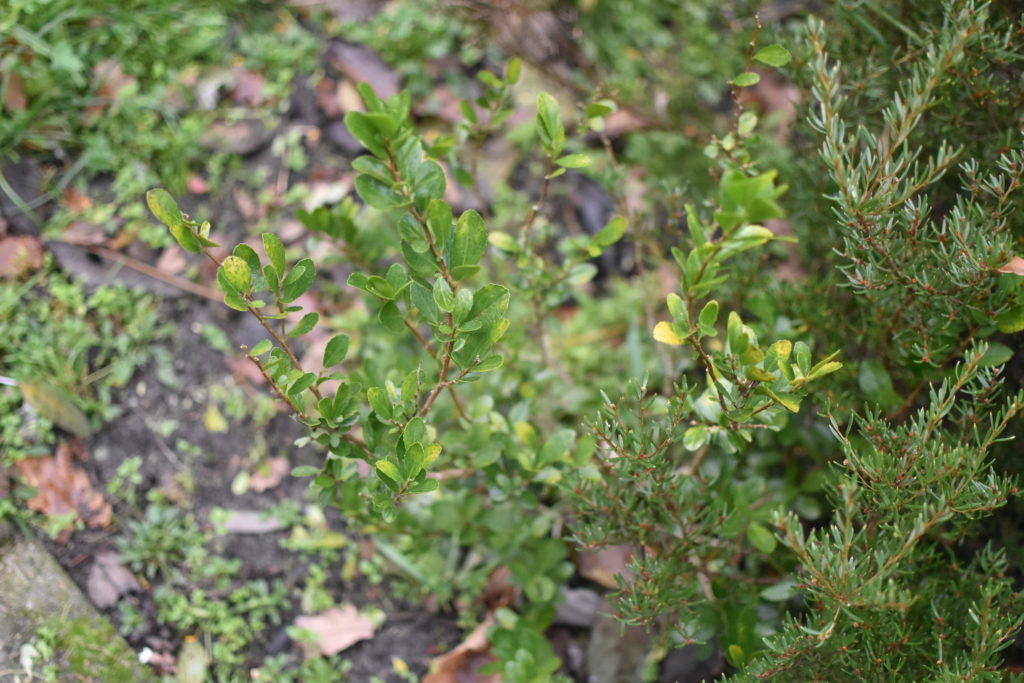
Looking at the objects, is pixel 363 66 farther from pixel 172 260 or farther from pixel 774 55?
pixel 774 55

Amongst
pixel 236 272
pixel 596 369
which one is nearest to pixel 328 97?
pixel 596 369

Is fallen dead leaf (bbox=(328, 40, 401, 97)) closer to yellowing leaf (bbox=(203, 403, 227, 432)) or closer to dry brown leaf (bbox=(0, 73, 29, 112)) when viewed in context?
dry brown leaf (bbox=(0, 73, 29, 112))

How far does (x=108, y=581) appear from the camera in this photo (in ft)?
7.14

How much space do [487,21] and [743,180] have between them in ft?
7.61

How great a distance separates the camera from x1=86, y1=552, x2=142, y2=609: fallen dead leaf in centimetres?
214

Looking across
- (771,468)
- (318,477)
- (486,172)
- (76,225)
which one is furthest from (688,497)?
(76,225)

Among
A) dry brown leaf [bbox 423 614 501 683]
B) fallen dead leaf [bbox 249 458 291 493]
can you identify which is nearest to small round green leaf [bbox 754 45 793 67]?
dry brown leaf [bbox 423 614 501 683]

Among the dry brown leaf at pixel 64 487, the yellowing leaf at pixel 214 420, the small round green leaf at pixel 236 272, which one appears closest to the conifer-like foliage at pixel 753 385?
the small round green leaf at pixel 236 272

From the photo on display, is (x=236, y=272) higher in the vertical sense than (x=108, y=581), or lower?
higher

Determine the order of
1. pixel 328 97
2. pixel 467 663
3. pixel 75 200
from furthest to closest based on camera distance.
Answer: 1. pixel 328 97
2. pixel 75 200
3. pixel 467 663

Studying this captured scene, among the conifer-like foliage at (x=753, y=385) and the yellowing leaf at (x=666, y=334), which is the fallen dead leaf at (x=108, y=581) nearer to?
the conifer-like foliage at (x=753, y=385)

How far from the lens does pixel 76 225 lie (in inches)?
105

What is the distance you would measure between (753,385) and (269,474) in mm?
1646

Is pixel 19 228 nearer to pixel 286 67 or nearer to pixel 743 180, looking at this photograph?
pixel 286 67
